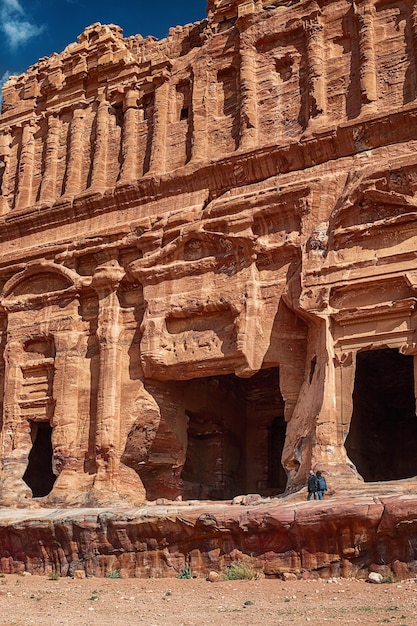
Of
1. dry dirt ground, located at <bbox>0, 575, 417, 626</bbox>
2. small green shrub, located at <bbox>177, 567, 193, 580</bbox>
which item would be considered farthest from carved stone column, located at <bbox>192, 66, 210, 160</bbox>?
dry dirt ground, located at <bbox>0, 575, 417, 626</bbox>

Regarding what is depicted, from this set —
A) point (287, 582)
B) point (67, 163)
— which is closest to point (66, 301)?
point (67, 163)

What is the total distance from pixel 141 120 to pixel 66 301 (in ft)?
17.7

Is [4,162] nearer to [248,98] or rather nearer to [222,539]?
[248,98]

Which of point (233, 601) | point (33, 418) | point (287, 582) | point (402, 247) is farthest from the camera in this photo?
point (33, 418)

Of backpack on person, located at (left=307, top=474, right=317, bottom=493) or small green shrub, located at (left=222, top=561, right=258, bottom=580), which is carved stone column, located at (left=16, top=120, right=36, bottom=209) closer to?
backpack on person, located at (left=307, top=474, right=317, bottom=493)

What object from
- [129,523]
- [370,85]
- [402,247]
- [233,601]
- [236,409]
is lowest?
[233,601]

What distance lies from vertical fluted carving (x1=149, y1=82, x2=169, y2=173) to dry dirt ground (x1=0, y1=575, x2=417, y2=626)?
1117 centimetres

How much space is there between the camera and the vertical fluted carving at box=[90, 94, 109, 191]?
22172 millimetres

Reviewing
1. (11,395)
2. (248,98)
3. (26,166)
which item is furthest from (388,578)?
(26,166)

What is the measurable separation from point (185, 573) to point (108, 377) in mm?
6617

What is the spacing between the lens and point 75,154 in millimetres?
23141

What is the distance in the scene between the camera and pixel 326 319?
16656 mm

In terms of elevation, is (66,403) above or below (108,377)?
below

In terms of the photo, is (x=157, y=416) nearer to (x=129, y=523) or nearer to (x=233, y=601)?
(x=129, y=523)
